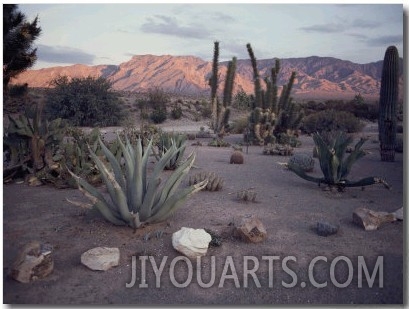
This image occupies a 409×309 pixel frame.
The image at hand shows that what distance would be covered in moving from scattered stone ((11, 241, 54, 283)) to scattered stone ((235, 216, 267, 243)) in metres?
1.95

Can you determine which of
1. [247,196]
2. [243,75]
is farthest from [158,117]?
[243,75]

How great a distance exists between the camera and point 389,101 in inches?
409

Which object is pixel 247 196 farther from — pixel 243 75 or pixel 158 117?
pixel 243 75

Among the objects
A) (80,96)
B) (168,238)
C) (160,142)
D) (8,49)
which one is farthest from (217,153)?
(80,96)

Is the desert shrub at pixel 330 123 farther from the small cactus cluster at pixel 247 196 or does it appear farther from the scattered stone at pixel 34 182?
the scattered stone at pixel 34 182

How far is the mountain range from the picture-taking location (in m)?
47.7

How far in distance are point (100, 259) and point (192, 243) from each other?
2.88 feet

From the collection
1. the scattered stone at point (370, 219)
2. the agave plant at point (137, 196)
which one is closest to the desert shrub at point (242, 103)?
the scattered stone at point (370, 219)

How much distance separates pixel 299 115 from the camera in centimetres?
1759

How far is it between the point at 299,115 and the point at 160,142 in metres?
9.40

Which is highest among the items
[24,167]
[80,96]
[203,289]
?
[80,96]

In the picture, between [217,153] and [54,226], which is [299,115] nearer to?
[217,153]

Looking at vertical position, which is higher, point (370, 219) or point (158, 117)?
point (158, 117)

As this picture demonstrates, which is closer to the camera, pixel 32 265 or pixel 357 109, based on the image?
pixel 32 265
